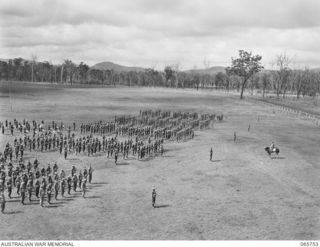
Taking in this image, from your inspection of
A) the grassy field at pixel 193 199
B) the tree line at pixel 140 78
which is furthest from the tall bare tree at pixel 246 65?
the grassy field at pixel 193 199

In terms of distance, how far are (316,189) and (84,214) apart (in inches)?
642

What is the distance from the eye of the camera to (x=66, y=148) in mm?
32562

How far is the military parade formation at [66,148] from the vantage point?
23.4 m

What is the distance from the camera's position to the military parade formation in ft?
76.8

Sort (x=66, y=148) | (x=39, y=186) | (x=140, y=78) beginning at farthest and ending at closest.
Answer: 1. (x=140, y=78)
2. (x=66, y=148)
3. (x=39, y=186)

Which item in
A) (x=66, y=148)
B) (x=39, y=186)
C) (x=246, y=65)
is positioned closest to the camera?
(x=39, y=186)

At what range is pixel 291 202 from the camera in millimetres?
23641

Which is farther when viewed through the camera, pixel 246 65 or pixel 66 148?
pixel 246 65

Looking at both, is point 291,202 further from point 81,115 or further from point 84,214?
point 81,115

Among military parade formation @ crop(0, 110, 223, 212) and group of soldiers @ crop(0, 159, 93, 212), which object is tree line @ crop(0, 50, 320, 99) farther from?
group of soldiers @ crop(0, 159, 93, 212)

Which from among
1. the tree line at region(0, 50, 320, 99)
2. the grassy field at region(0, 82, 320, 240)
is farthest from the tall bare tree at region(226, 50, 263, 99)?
the grassy field at region(0, 82, 320, 240)

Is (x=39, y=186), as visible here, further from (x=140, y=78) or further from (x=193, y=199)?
(x=140, y=78)

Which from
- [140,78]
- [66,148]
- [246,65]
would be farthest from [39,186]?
[140,78]

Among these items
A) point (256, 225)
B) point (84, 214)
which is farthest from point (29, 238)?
point (256, 225)
